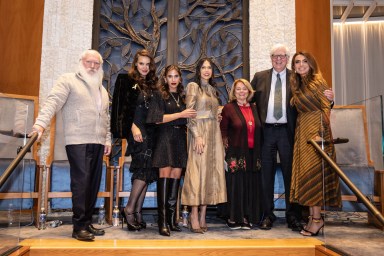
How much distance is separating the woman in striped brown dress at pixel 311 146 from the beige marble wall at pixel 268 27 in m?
1.48

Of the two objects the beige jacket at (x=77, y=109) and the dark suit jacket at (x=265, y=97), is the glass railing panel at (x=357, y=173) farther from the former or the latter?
the beige jacket at (x=77, y=109)

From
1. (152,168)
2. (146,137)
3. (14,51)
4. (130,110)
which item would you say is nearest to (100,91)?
(130,110)

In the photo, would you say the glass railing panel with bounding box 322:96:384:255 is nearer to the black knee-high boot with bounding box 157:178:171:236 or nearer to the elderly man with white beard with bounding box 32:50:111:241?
the black knee-high boot with bounding box 157:178:171:236

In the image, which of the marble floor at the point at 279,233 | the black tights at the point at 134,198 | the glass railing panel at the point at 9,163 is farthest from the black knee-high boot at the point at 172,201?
the glass railing panel at the point at 9,163

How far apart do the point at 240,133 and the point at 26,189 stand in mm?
1835

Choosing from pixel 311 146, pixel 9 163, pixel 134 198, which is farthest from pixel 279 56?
pixel 9 163

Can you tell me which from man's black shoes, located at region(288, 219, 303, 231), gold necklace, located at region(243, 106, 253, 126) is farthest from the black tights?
man's black shoes, located at region(288, 219, 303, 231)

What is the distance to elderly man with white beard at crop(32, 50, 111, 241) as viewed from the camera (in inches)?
111

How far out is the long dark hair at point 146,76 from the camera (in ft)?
10.7

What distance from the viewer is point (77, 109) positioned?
9.39ft

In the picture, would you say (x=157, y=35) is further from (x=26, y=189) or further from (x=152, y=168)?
(x=26, y=189)

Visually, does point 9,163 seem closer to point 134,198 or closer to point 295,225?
point 134,198

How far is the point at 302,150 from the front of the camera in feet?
10.3

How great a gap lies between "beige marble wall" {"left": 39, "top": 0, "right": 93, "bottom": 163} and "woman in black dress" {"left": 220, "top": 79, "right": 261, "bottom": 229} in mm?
2178
